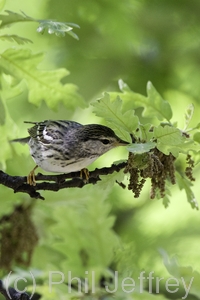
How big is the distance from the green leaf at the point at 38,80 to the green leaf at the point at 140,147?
1.01ft

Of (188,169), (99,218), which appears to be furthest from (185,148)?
(99,218)

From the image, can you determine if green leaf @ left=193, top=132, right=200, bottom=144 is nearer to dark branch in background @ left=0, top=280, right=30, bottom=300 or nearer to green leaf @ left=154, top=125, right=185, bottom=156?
green leaf @ left=154, top=125, right=185, bottom=156

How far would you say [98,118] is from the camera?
4.53 ft

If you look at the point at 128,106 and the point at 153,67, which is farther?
the point at 153,67

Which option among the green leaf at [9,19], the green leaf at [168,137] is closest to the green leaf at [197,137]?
the green leaf at [168,137]

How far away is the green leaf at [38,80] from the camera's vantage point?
93 centimetres

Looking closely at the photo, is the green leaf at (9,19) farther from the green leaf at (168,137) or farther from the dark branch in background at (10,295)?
the dark branch in background at (10,295)

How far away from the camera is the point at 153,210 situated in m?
1.41

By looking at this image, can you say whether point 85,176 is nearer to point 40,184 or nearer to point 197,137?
point 40,184

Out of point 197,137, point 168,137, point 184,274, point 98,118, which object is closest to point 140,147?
point 168,137

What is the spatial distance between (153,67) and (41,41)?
34 centimetres

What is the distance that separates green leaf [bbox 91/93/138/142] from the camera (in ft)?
2.40

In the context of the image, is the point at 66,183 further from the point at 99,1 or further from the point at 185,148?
the point at 99,1

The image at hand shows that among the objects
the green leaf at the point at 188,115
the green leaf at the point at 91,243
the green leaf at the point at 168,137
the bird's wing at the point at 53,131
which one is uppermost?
the green leaf at the point at 188,115
